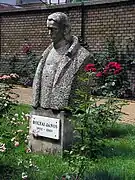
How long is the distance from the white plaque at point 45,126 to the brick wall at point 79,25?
7.96 meters

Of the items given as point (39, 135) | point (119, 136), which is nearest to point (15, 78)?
point (39, 135)

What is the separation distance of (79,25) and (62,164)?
412 inches

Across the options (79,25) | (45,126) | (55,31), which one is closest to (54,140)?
(45,126)

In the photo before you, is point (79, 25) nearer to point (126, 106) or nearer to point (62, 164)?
point (126, 106)

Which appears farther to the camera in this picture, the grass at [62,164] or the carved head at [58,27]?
the carved head at [58,27]

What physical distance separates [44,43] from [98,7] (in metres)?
2.75

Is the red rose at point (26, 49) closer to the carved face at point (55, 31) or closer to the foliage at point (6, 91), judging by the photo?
the carved face at point (55, 31)

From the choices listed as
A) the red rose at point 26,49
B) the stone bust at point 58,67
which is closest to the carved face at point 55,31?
the stone bust at point 58,67

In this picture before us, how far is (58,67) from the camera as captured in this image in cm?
552

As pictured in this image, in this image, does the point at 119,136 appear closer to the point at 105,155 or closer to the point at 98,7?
the point at 105,155

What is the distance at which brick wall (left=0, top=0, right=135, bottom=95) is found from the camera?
44.2ft

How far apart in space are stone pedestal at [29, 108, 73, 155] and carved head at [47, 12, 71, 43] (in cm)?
87

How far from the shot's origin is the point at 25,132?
20.4ft

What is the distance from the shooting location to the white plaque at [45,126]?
17.8ft
